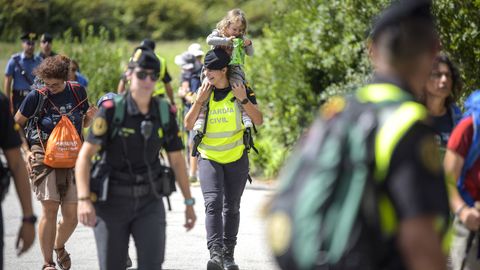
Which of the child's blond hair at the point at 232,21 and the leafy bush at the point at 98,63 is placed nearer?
the child's blond hair at the point at 232,21

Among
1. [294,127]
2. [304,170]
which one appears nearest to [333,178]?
[304,170]

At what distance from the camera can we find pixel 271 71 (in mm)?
15250

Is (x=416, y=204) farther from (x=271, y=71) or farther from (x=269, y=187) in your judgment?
(x=271, y=71)

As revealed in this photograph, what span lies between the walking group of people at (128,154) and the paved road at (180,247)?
0.84 feet

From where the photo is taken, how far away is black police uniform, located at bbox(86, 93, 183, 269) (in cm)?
577

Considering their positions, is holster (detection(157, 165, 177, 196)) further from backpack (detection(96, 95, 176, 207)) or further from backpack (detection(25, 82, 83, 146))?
backpack (detection(25, 82, 83, 146))

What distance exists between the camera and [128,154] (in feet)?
19.0

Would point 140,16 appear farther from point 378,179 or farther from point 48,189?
point 378,179

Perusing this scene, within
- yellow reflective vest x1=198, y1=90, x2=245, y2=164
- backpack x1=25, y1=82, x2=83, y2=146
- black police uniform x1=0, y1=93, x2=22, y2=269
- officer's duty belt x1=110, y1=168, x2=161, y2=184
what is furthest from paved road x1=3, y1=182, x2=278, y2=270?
black police uniform x1=0, y1=93, x2=22, y2=269

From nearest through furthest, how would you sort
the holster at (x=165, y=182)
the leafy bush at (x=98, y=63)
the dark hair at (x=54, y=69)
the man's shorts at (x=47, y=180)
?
the holster at (x=165, y=182), the dark hair at (x=54, y=69), the man's shorts at (x=47, y=180), the leafy bush at (x=98, y=63)

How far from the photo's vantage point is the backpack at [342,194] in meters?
3.38

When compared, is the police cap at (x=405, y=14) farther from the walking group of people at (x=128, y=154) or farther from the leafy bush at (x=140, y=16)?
the leafy bush at (x=140, y=16)

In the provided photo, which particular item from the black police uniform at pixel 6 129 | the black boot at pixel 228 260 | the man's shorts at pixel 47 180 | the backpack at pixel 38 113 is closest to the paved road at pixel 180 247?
the black boot at pixel 228 260

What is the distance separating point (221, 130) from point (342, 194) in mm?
4878
